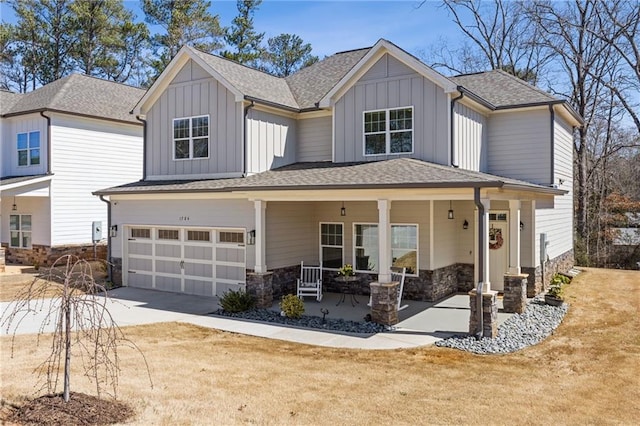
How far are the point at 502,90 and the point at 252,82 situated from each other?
318 inches

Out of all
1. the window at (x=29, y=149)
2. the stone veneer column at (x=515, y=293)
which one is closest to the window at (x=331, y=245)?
the stone veneer column at (x=515, y=293)

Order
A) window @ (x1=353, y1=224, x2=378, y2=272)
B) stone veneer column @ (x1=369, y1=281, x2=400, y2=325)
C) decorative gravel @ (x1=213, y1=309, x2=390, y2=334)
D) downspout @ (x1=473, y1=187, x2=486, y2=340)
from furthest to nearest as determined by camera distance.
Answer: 1. window @ (x1=353, y1=224, x2=378, y2=272)
2. stone veneer column @ (x1=369, y1=281, x2=400, y2=325)
3. decorative gravel @ (x1=213, y1=309, x2=390, y2=334)
4. downspout @ (x1=473, y1=187, x2=486, y2=340)

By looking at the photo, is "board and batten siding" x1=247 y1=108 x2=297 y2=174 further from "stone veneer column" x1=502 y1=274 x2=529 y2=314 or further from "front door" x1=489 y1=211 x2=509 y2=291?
"stone veneer column" x1=502 y1=274 x2=529 y2=314

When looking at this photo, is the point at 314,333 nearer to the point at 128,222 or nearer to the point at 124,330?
the point at 124,330

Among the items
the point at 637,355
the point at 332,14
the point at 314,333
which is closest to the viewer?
the point at 637,355

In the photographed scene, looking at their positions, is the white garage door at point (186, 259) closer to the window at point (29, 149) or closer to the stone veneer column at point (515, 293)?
the stone veneer column at point (515, 293)

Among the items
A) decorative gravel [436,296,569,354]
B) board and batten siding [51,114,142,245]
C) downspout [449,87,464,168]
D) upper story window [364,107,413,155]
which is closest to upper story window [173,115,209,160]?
upper story window [364,107,413,155]

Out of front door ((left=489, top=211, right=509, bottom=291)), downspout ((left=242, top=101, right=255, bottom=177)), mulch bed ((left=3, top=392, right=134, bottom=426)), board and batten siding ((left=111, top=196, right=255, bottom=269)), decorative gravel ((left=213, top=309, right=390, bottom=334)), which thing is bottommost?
decorative gravel ((left=213, top=309, right=390, bottom=334))

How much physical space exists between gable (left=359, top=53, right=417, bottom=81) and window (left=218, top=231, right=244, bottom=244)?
5676 millimetres

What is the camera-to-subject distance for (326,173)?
12.8m

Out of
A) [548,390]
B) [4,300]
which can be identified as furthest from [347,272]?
[4,300]

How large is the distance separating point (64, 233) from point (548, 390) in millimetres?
18820

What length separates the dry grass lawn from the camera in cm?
598

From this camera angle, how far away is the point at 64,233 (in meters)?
20.0
